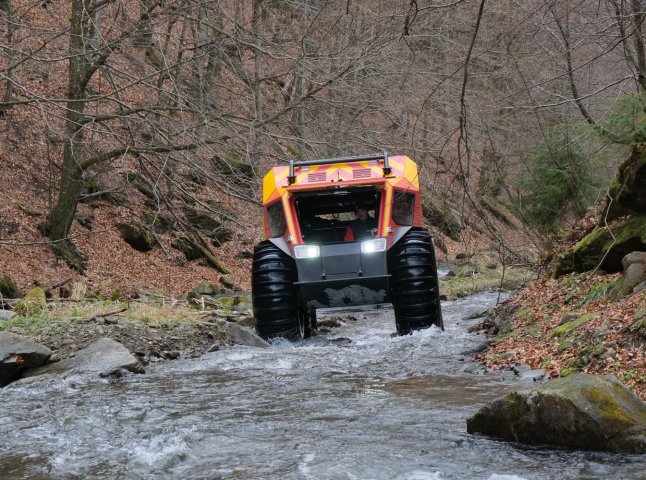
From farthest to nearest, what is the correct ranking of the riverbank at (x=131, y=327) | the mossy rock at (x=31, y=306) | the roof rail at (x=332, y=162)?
the mossy rock at (x=31, y=306) → the roof rail at (x=332, y=162) → the riverbank at (x=131, y=327)

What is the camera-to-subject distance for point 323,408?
5969mm

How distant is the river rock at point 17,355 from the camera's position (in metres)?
7.57

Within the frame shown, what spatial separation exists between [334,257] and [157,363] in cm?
245

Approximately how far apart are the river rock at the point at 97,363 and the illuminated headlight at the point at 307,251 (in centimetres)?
227

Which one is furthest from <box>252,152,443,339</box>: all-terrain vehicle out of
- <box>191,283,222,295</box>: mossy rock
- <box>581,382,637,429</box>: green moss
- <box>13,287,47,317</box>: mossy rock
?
<box>191,283,222,295</box>: mossy rock

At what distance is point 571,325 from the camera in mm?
7707

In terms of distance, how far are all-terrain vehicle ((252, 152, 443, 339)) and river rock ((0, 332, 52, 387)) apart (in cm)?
265

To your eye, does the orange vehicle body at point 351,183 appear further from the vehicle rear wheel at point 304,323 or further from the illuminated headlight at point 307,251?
the vehicle rear wheel at point 304,323

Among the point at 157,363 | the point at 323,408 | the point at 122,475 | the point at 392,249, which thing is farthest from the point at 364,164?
the point at 122,475

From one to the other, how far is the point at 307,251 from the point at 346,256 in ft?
1.58

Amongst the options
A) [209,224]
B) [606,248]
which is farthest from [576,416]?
[209,224]

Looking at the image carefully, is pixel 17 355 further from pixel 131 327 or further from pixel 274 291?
pixel 274 291

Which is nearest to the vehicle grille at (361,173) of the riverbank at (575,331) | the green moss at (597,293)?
the riverbank at (575,331)

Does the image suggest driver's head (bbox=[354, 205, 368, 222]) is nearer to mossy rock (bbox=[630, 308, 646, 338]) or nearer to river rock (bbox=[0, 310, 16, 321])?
mossy rock (bbox=[630, 308, 646, 338])
